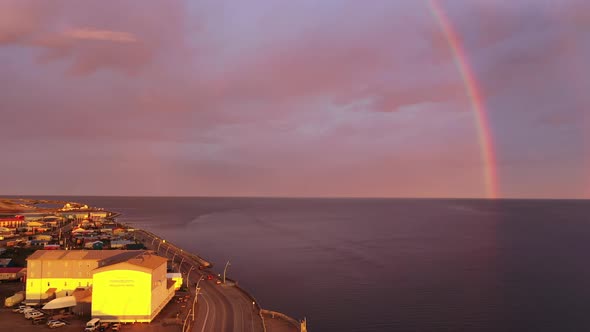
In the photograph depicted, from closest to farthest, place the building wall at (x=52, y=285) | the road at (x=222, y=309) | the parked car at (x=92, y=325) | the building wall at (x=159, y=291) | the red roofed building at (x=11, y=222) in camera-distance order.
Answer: the parked car at (x=92, y=325) → the road at (x=222, y=309) → the building wall at (x=159, y=291) → the building wall at (x=52, y=285) → the red roofed building at (x=11, y=222)

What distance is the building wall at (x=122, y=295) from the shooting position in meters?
33.0

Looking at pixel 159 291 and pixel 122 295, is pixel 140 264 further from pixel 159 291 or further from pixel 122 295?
pixel 159 291

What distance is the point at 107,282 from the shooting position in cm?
3347

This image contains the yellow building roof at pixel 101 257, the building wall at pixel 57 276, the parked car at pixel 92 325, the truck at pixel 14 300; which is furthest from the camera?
the building wall at pixel 57 276

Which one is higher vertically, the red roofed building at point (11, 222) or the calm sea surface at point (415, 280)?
the red roofed building at point (11, 222)

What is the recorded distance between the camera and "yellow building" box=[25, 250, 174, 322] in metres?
33.2

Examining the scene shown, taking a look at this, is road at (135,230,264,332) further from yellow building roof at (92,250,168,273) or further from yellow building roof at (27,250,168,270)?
yellow building roof at (27,250,168,270)

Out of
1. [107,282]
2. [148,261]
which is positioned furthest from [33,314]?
[148,261]

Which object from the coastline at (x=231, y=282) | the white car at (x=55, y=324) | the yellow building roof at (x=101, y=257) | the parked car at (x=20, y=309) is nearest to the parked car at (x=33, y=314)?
the parked car at (x=20, y=309)

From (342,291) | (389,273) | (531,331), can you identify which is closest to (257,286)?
(342,291)

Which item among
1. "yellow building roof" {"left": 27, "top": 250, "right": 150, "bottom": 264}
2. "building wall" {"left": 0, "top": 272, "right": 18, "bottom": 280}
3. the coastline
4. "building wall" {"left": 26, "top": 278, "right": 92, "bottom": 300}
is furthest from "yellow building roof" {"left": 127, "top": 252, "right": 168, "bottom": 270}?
"building wall" {"left": 0, "top": 272, "right": 18, "bottom": 280}

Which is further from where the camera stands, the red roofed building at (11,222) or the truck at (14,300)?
the red roofed building at (11,222)

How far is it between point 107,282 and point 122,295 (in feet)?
5.21

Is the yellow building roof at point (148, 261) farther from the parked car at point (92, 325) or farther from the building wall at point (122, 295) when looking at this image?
the parked car at point (92, 325)
